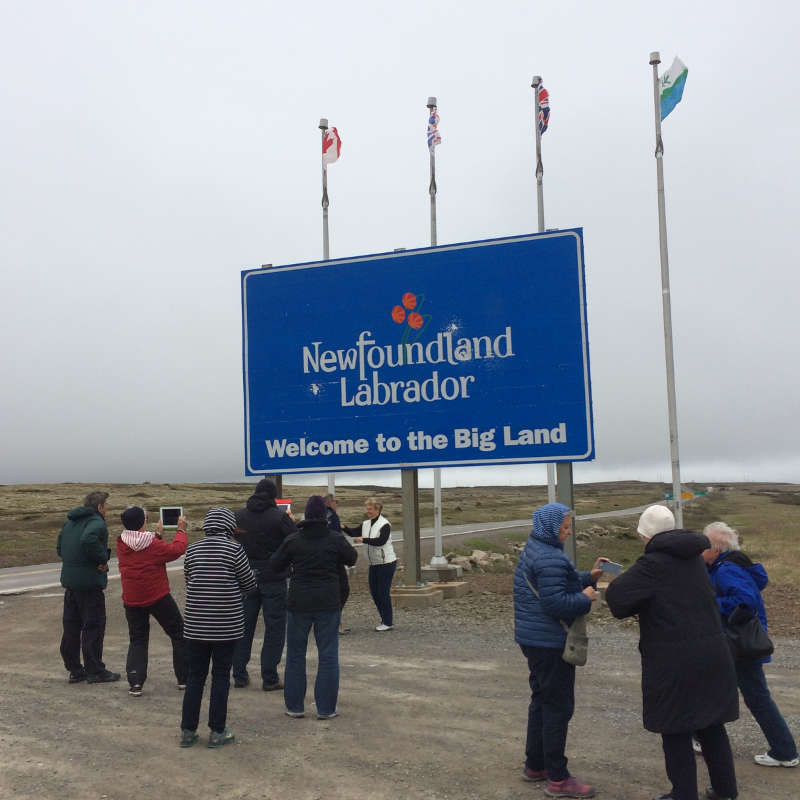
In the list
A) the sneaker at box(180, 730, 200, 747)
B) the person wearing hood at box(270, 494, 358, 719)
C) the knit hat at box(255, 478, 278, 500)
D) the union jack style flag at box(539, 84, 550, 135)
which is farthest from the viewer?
the union jack style flag at box(539, 84, 550, 135)

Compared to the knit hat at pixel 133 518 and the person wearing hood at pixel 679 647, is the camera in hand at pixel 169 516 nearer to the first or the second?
the knit hat at pixel 133 518

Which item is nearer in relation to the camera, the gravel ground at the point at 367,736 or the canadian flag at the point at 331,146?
the gravel ground at the point at 367,736

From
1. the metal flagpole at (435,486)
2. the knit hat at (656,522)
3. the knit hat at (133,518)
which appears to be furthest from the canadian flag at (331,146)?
the knit hat at (656,522)

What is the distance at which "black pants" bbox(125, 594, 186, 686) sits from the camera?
9.02 m

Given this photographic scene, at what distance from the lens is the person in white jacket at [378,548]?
12.4 meters

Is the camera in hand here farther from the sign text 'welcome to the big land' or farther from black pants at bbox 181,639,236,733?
black pants at bbox 181,639,236,733

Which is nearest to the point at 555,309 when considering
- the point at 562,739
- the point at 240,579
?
the point at 240,579

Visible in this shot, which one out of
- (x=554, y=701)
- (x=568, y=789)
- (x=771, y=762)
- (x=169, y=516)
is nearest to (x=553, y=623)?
(x=554, y=701)

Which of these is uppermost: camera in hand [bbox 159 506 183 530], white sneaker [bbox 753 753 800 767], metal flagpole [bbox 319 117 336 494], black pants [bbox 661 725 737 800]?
metal flagpole [bbox 319 117 336 494]

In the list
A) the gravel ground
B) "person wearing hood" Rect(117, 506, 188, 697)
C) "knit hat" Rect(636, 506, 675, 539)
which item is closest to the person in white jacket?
the gravel ground

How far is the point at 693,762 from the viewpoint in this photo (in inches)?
203

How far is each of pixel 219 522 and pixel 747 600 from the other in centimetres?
425

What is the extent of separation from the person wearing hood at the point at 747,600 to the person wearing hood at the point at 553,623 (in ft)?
3.23

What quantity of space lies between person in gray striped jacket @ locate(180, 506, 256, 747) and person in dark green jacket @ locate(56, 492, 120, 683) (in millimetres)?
2721
